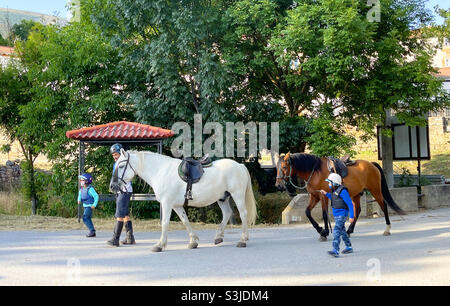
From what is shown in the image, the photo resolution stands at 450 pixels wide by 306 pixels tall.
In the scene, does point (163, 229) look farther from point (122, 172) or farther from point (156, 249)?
point (122, 172)

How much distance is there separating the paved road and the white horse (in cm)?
68

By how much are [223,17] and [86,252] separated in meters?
10.4

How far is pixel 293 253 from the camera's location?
9750 millimetres

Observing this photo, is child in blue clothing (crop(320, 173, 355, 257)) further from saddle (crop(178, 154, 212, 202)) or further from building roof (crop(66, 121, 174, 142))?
building roof (crop(66, 121, 174, 142))

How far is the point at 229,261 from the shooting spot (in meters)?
8.84

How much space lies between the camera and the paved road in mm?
7242

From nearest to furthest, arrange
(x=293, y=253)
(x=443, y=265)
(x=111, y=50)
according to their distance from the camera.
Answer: (x=443, y=265) → (x=293, y=253) → (x=111, y=50)

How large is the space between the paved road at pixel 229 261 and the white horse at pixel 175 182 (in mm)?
676

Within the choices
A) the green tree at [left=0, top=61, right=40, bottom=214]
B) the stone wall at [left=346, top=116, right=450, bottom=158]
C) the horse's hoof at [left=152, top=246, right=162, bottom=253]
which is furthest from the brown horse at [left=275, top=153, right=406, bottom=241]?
the stone wall at [left=346, top=116, right=450, bottom=158]

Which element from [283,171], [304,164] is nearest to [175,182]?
[283,171]

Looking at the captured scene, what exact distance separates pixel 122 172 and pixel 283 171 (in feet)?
12.1

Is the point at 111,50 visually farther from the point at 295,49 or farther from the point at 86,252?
the point at 86,252

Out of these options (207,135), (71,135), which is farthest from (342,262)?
(207,135)

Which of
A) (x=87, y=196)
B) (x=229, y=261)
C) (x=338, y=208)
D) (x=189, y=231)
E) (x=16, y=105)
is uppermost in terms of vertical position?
(x=16, y=105)
